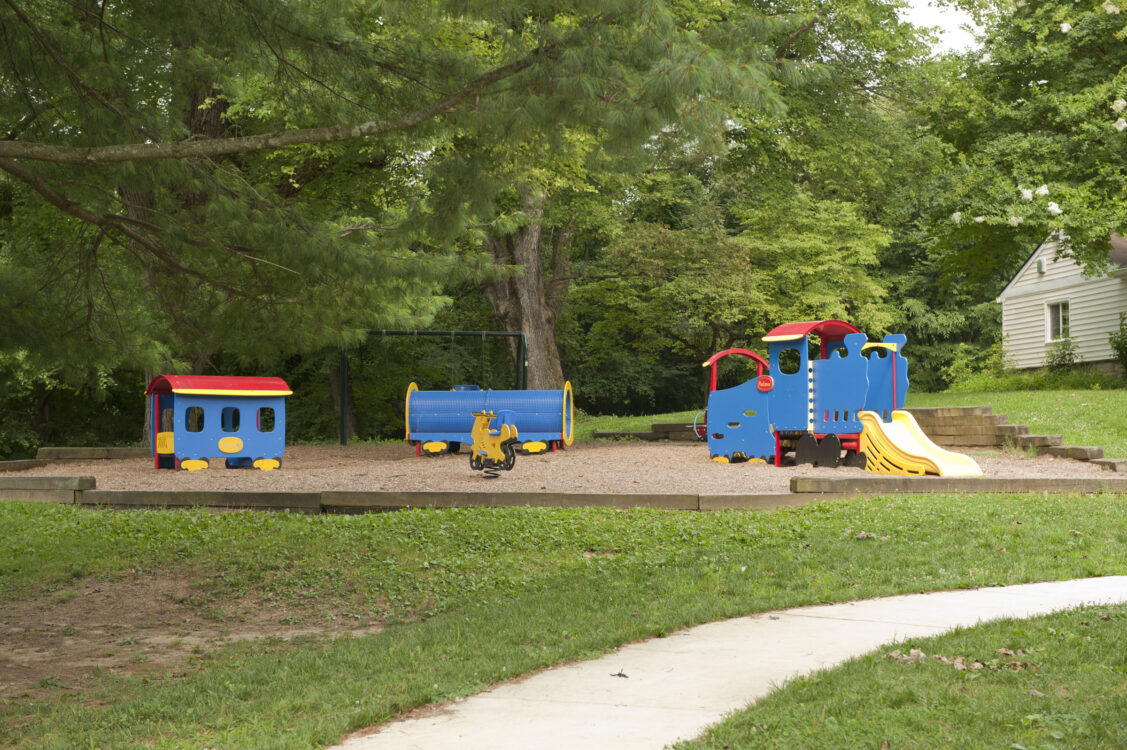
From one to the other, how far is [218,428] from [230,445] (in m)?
0.34

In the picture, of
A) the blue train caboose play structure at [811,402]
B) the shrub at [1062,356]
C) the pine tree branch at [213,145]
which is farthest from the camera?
the shrub at [1062,356]

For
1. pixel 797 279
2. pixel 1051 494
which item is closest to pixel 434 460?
pixel 1051 494

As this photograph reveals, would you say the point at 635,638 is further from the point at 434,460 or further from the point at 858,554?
the point at 434,460

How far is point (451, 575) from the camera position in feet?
25.0

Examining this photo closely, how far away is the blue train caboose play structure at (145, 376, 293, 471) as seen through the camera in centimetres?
1585

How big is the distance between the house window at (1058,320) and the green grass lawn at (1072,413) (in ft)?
29.5

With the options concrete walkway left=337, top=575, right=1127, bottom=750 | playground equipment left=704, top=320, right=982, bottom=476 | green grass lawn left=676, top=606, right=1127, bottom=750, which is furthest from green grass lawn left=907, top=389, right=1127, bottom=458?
green grass lawn left=676, top=606, right=1127, bottom=750

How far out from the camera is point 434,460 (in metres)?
17.4

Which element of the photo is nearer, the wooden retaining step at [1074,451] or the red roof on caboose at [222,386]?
the wooden retaining step at [1074,451]

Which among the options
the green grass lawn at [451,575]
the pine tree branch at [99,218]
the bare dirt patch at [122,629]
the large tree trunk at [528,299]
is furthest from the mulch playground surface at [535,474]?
the large tree trunk at [528,299]

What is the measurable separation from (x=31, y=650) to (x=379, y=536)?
10.5 feet

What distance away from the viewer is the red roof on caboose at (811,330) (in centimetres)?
1544

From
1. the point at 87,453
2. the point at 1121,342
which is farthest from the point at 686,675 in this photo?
the point at 1121,342

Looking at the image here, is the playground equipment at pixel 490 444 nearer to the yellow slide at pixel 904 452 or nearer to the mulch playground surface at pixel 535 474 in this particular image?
the mulch playground surface at pixel 535 474
